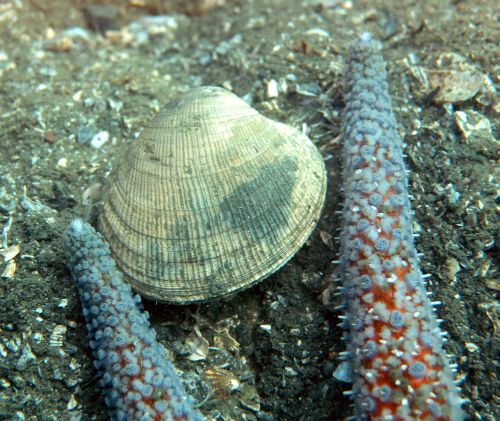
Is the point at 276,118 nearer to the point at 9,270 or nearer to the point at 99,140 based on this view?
the point at 99,140

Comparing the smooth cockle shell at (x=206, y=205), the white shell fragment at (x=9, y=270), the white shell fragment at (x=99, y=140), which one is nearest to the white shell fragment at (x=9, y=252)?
the white shell fragment at (x=9, y=270)

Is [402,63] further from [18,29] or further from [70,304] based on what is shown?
[18,29]

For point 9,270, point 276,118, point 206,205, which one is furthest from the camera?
point 276,118

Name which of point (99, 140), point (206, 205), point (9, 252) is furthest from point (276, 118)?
point (9, 252)

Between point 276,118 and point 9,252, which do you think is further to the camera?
point 276,118

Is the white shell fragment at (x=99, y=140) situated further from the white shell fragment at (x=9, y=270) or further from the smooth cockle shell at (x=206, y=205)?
the white shell fragment at (x=9, y=270)

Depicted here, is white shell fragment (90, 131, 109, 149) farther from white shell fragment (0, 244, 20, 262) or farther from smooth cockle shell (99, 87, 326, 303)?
white shell fragment (0, 244, 20, 262)

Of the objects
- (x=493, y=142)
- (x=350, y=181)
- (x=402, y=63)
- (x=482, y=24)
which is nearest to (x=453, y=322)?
(x=350, y=181)
